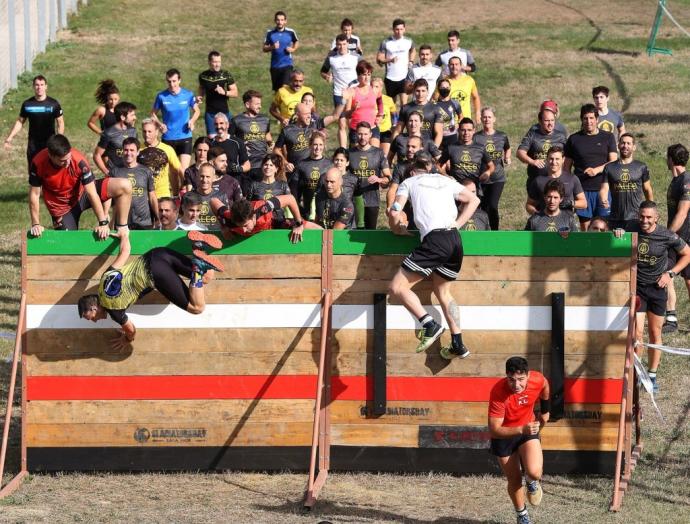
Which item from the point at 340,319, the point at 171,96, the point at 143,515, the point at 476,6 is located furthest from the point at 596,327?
the point at 476,6

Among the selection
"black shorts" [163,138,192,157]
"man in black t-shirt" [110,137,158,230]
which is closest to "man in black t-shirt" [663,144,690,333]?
"man in black t-shirt" [110,137,158,230]

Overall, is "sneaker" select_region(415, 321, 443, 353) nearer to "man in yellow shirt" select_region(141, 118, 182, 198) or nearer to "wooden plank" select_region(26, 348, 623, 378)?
"wooden plank" select_region(26, 348, 623, 378)

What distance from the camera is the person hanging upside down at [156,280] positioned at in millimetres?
11258

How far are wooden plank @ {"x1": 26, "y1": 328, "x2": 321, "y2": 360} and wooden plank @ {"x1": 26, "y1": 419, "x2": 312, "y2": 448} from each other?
69 centimetres

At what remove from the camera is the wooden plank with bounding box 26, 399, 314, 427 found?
38.4ft

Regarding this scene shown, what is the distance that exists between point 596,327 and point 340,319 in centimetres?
233

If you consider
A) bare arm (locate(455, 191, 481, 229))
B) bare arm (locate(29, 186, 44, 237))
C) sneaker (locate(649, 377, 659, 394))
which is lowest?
sneaker (locate(649, 377, 659, 394))

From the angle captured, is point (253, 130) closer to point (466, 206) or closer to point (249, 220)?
A: point (249, 220)

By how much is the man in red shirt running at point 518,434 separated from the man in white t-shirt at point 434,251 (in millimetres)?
1205

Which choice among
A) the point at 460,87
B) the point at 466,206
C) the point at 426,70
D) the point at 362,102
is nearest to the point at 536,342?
the point at 466,206

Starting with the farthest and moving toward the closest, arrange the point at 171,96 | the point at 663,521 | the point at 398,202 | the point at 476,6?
1. the point at 476,6
2. the point at 171,96
3. the point at 398,202
4. the point at 663,521

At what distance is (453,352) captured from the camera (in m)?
11.4

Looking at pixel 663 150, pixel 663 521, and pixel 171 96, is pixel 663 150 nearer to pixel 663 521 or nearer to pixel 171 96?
pixel 171 96

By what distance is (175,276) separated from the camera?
11.3 meters
